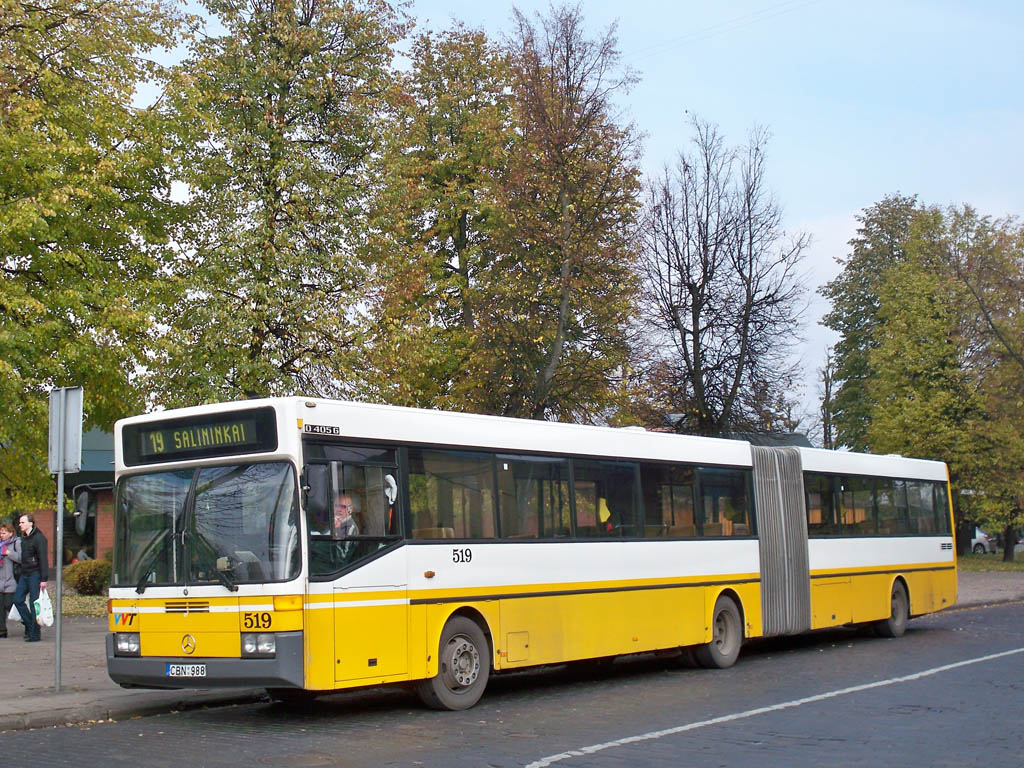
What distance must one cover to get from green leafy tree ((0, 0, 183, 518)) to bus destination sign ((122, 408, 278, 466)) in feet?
27.8

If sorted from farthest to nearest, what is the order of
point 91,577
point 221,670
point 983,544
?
point 983,544
point 91,577
point 221,670

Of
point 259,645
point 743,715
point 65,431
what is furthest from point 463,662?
point 65,431

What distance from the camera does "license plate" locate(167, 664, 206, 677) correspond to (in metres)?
10.9

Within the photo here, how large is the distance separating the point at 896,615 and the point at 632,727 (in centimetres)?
1215

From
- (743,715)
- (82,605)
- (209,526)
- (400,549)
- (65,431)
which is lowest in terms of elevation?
(743,715)

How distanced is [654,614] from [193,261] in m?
13.9

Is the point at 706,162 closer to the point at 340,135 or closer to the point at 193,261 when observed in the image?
the point at 340,135

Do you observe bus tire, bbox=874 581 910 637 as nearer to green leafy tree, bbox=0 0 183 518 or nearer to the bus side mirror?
the bus side mirror

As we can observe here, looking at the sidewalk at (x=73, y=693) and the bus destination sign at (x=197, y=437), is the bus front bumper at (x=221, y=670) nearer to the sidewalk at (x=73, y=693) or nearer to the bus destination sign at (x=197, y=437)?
the sidewalk at (x=73, y=693)

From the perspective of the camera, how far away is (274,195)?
25.6 meters

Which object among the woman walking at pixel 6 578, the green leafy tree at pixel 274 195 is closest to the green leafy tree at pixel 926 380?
the green leafy tree at pixel 274 195

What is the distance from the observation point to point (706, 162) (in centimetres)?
3378

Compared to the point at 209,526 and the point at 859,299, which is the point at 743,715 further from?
the point at 859,299

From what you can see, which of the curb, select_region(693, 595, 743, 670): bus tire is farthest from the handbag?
select_region(693, 595, 743, 670): bus tire
